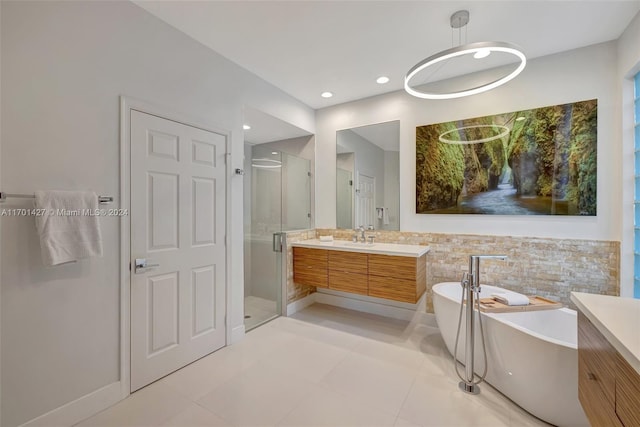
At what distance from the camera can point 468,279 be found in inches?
79.1

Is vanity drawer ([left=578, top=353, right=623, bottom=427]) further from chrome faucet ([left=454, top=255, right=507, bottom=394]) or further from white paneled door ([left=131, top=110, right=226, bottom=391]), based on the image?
white paneled door ([left=131, top=110, right=226, bottom=391])

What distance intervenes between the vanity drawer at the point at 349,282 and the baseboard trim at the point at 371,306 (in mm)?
589

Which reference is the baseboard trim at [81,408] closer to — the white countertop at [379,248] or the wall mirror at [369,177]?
the white countertop at [379,248]

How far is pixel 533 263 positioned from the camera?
8.58ft

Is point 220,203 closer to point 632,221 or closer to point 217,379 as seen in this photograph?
point 217,379

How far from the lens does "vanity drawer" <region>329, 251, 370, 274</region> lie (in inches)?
119

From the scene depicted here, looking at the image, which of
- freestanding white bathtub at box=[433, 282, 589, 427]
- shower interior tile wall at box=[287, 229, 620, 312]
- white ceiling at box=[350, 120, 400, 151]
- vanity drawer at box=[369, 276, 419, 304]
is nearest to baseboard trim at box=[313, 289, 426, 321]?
shower interior tile wall at box=[287, 229, 620, 312]

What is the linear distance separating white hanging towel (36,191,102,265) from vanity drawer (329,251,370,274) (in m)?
2.20

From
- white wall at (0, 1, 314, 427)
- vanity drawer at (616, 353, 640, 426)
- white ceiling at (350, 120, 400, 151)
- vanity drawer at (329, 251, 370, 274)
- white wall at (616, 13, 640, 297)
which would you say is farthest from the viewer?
white ceiling at (350, 120, 400, 151)

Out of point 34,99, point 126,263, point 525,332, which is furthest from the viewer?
point 126,263

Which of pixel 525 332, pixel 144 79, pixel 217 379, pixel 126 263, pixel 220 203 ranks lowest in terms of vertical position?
pixel 217 379

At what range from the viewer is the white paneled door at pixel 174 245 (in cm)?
200

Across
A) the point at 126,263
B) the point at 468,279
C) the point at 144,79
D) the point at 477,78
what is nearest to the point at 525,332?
the point at 468,279

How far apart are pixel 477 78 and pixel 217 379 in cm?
378
